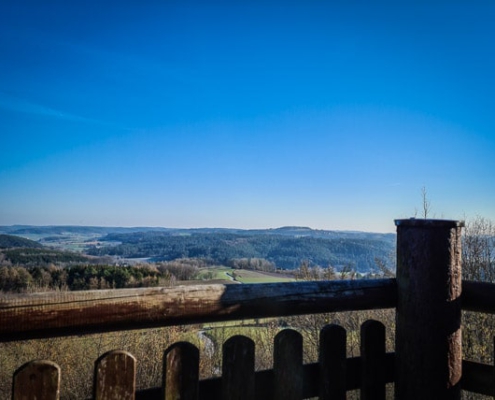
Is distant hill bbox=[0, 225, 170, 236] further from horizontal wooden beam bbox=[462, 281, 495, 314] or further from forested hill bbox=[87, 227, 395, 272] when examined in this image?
horizontal wooden beam bbox=[462, 281, 495, 314]

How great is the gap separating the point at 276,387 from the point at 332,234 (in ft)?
190

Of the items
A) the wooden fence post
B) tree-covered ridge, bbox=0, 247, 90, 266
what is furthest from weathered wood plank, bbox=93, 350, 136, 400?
tree-covered ridge, bbox=0, 247, 90, 266

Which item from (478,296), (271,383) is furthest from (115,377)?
(478,296)

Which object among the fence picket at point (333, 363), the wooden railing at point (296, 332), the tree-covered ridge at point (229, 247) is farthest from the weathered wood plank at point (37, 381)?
the tree-covered ridge at point (229, 247)

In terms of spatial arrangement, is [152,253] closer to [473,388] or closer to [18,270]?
[18,270]

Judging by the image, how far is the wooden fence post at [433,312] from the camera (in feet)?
4.44

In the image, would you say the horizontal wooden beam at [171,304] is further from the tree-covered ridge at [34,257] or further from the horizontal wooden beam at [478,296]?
the tree-covered ridge at [34,257]

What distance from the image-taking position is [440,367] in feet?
4.44

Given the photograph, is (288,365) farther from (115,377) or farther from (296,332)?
(115,377)

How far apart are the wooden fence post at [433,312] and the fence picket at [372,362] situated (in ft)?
0.29

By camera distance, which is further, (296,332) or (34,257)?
(34,257)

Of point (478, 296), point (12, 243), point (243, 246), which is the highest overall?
point (478, 296)

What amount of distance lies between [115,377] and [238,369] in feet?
1.27

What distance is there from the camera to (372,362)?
4.71ft
